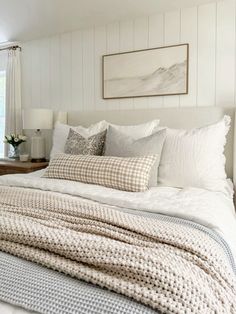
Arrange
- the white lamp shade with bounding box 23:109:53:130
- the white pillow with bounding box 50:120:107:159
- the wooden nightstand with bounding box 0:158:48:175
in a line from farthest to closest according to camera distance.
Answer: the white lamp shade with bounding box 23:109:53:130 < the wooden nightstand with bounding box 0:158:48:175 < the white pillow with bounding box 50:120:107:159

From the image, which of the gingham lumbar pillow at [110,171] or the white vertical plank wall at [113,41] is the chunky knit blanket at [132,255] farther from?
the white vertical plank wall at [113,41]

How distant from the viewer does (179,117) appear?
244 cm

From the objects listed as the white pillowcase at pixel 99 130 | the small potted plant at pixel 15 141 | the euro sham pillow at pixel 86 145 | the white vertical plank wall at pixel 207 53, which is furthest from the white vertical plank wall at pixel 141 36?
the small potted plant at pixel 15 141

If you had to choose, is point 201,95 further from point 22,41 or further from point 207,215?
point 22,41

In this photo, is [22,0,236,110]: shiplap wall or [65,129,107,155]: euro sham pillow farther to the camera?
[22,0,236,110]: shiplap wall

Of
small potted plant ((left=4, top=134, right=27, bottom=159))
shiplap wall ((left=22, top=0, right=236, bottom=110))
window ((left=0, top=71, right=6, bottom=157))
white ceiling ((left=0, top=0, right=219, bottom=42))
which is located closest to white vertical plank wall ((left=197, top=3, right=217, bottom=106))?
shiplap wall ((left=22, top=0, right=236, bottom=110))

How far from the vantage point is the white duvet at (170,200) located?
4.06 feet

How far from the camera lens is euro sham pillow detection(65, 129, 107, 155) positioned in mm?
2197

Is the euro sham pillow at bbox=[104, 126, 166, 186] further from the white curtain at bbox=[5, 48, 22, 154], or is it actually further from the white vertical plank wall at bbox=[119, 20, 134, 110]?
the white curtain at bbox=[5, 48, 22, 154]

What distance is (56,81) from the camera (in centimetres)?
326

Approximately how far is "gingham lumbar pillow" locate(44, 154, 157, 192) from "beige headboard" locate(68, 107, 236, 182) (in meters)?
0.72

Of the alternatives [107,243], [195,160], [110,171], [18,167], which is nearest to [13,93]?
[18,167]

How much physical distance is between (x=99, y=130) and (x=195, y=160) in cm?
99

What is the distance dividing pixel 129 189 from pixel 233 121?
3.69 feet
